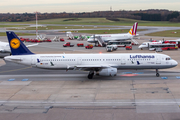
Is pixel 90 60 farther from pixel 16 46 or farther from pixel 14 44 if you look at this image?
pixel 14 44

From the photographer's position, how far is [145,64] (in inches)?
1470

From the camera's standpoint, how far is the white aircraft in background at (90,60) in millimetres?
37344

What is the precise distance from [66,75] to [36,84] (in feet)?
23.9

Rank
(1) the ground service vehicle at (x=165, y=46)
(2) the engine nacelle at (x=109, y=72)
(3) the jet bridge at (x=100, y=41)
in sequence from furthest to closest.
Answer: (3) the jet bridge at (x=100, y=41) < (1) the ground service vehicle at (x=165, y=46) < (2) the engine nacelle at (x=109, y=72)

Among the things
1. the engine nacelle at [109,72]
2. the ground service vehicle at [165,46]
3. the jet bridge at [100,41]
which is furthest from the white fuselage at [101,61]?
the jet bridge at [100,41]

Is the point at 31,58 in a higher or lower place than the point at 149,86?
higher

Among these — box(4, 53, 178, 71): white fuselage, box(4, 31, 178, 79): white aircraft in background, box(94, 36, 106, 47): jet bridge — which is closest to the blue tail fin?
box(4, 31, 178, 79): white aircraft in background

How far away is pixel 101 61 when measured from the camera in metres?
37.7

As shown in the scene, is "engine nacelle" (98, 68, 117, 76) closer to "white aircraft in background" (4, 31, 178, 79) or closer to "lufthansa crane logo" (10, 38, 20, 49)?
"white aircraft in background" (4, 31, 178, 79)

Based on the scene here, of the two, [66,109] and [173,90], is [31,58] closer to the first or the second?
[66,109]

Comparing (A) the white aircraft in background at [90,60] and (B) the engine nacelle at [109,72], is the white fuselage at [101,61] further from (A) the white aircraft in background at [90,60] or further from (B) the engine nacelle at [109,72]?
(B) the engine nacelle at [109,72]

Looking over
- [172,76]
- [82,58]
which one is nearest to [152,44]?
[172,76]

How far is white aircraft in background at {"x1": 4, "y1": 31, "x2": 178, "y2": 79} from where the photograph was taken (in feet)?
123

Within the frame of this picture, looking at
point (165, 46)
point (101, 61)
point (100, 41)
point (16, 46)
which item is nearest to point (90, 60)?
point (101, 61)
